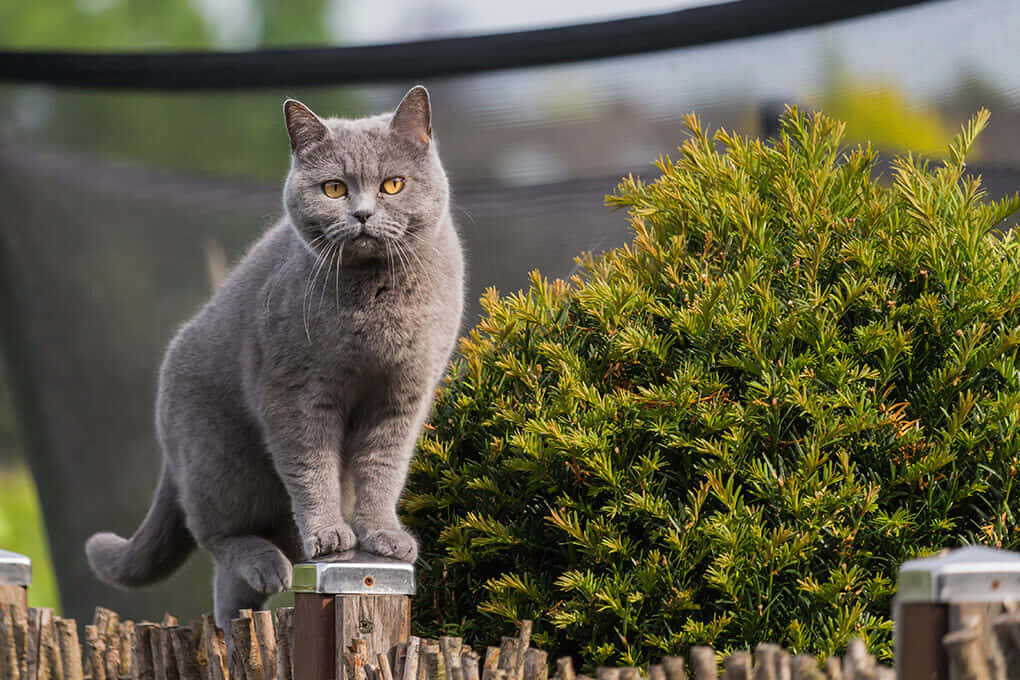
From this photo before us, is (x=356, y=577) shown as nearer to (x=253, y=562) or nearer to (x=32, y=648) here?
(x=253, y=562)

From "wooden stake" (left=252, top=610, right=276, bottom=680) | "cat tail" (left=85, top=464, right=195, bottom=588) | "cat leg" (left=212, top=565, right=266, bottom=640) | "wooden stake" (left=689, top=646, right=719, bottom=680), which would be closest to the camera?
"wooden stake" (left=689, top=646, right=719, bottom=680)

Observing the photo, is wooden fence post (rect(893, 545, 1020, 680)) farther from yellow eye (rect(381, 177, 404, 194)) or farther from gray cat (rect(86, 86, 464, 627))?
yellow eye (rect(381, 177, 404, 194))

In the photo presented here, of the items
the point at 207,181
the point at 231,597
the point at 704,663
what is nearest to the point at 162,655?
the point at 231,597

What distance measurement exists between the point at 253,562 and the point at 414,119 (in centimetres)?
95

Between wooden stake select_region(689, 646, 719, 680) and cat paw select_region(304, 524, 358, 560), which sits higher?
cat paw select_region(304, 524, 358, 560)

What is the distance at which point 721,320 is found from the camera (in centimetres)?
162

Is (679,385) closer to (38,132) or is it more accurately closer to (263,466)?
(263,466)

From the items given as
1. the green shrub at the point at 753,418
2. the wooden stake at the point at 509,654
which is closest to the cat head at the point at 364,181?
the green shrub at the point at 753,418

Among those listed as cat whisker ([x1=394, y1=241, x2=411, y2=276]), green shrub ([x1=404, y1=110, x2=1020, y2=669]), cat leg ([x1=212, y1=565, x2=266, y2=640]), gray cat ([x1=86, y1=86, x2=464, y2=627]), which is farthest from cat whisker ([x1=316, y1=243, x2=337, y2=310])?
cat leg ([x1=212, y1=565, x2=266, y2=640])

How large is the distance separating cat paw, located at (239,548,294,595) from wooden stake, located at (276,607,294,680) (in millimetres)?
87

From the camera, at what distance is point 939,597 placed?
111 centimetres

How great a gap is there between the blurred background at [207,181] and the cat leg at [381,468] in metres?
1.19

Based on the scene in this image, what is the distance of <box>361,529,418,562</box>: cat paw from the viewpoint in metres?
1.73

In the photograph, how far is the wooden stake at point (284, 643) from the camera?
184 cm
